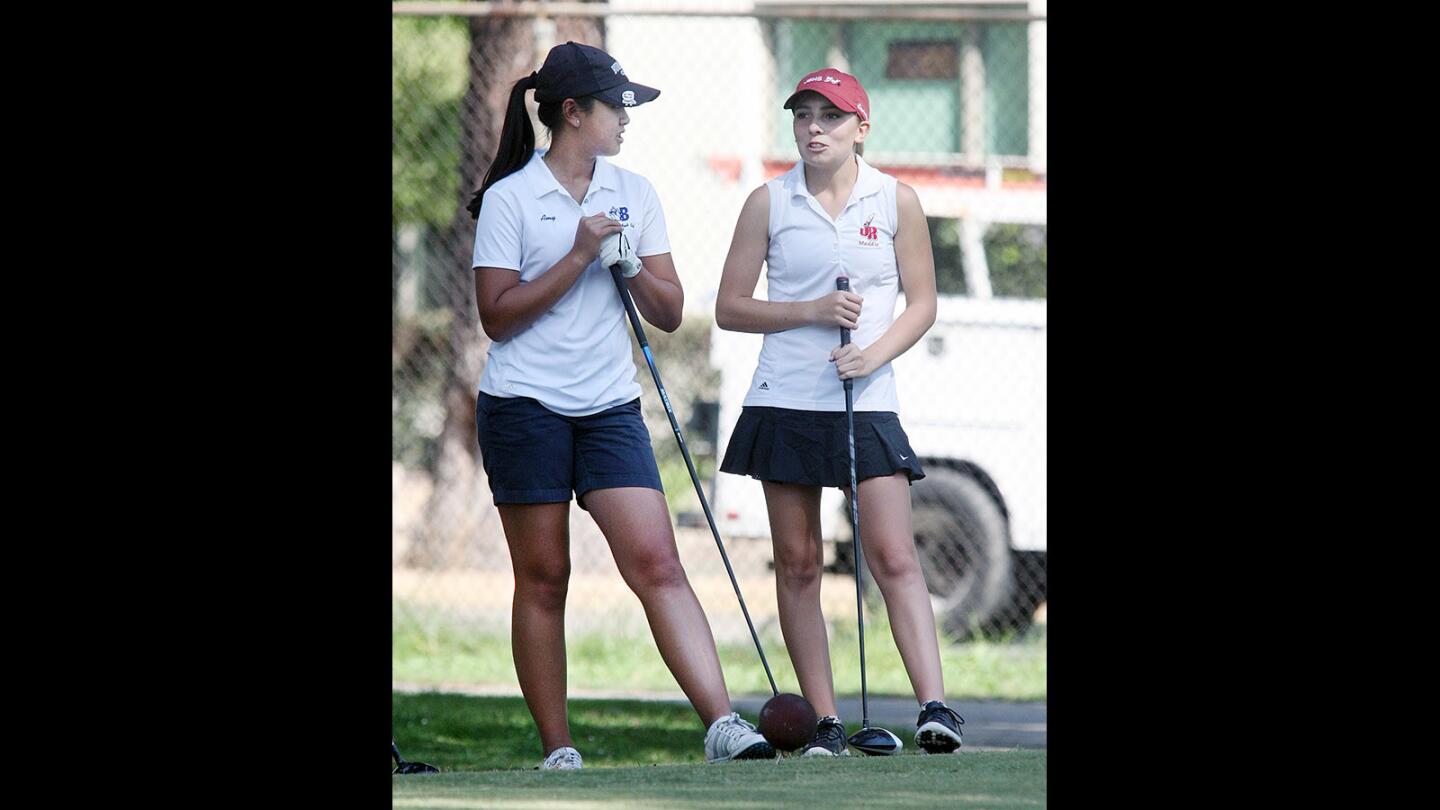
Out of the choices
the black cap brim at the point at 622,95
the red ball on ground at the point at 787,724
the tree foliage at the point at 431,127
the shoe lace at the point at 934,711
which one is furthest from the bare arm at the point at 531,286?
the tree foliage at the point at 431,127

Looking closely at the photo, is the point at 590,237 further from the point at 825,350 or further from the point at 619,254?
the point at 825,350

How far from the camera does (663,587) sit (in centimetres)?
568

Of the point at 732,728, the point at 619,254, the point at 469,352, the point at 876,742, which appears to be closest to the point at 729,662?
the point at 469,352

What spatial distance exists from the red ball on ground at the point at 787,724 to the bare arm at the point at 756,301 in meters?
1.11

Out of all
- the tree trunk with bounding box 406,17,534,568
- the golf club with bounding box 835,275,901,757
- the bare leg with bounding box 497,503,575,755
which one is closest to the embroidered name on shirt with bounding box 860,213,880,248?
the golf club with bounding box 835,275,901,757

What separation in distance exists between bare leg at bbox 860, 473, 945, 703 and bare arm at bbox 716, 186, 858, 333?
52 centimetres

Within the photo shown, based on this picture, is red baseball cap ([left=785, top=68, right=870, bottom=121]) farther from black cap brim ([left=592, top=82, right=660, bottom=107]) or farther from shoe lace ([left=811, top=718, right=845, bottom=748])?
shoe lace ([left=811, top=718, right=845, bottom=748])

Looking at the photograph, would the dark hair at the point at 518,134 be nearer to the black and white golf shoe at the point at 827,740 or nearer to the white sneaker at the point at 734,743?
the white sneaker at the point at 734,743

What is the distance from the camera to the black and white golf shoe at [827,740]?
5.86m

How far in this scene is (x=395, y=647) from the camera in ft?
34.2
